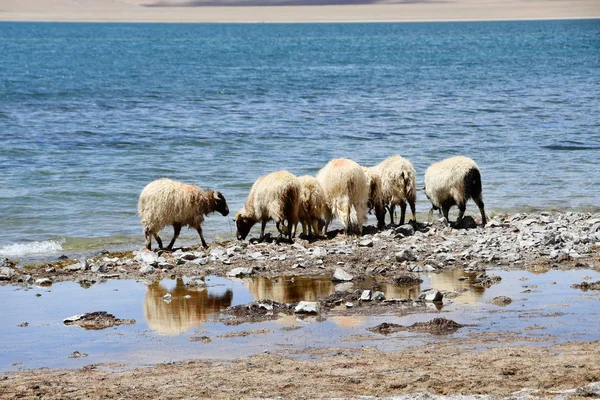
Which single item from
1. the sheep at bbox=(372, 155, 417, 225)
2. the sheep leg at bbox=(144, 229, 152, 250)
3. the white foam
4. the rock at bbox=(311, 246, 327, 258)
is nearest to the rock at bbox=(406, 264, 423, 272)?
the rock at bbox=(311, 246, 327, 258)

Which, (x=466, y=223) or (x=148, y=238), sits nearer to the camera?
(x=148, y=238)

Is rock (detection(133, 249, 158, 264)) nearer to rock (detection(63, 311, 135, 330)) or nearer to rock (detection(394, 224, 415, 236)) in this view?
rock (detection(63, 311, 135, 330))

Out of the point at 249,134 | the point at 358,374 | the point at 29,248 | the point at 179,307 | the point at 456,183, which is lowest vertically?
the point at 249,134

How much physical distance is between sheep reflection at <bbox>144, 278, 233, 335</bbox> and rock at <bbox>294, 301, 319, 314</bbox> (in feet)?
3.41

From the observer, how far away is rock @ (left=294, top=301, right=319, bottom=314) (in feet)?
35.1

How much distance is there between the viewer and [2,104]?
42.0 m

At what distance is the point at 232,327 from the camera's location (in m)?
10.2

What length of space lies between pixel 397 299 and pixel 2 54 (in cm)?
8934

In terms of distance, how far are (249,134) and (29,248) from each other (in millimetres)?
15625

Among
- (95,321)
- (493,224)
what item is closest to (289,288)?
(95,321)

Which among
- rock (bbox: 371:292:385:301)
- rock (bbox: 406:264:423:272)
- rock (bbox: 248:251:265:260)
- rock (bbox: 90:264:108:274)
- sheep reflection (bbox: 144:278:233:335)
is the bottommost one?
rock (bbox: 248:251:265:260)

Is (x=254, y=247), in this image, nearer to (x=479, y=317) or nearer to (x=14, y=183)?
(x=479, y=317)

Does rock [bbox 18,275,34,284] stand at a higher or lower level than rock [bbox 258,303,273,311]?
lower

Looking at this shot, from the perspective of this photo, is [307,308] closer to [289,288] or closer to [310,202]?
[289,288]
